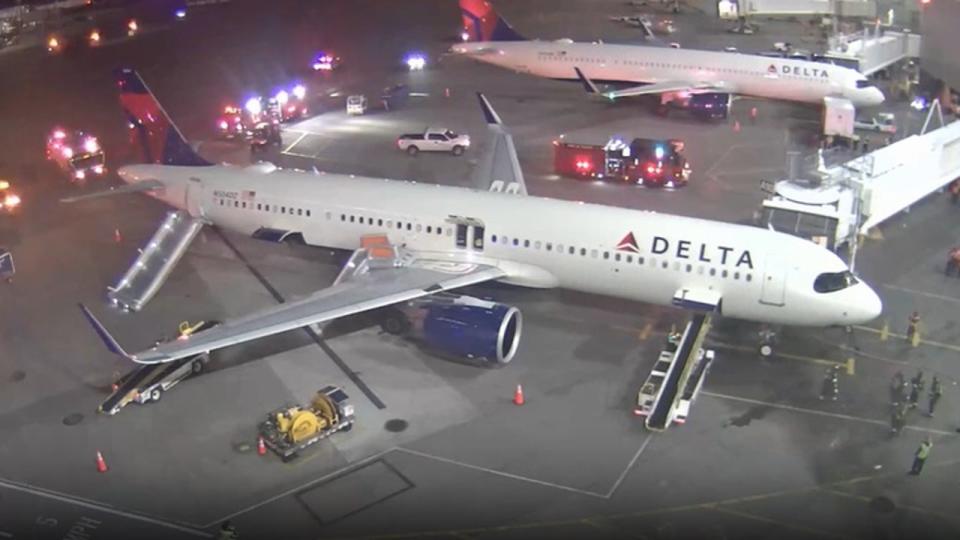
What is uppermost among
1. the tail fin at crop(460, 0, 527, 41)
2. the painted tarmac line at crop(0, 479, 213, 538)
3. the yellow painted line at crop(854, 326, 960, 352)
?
the tail fin at crop(460, 0, 527, 41)

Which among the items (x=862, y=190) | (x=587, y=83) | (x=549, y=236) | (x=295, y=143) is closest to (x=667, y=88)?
(x=587, y=83)

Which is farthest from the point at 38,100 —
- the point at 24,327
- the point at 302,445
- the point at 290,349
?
the point at 302,445

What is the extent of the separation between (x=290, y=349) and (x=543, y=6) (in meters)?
77.7

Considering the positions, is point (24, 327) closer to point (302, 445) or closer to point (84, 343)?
point (84, 343)

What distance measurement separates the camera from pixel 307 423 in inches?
1082

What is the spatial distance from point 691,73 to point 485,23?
15.7 meters

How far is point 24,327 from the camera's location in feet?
115

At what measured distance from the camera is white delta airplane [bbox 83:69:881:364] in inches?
1201

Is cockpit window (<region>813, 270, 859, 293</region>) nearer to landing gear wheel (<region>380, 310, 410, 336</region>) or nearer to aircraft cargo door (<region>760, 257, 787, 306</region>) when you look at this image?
aircraft cargo door (<region>760, 257, 787, 306</region>)

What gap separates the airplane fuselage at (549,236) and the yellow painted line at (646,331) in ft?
4.28

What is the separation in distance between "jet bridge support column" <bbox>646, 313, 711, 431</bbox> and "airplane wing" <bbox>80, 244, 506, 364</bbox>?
23.2 ft

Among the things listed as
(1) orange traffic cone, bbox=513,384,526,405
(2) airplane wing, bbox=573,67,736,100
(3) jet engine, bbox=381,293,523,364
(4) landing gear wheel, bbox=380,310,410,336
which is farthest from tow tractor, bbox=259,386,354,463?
(2) airplane wing, bbox=573,67,736,100

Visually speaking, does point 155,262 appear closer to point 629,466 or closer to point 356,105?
point 629,466

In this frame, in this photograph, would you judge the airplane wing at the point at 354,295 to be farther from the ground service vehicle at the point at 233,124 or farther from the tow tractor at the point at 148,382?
the ground service vehicle at the point at 233,124
